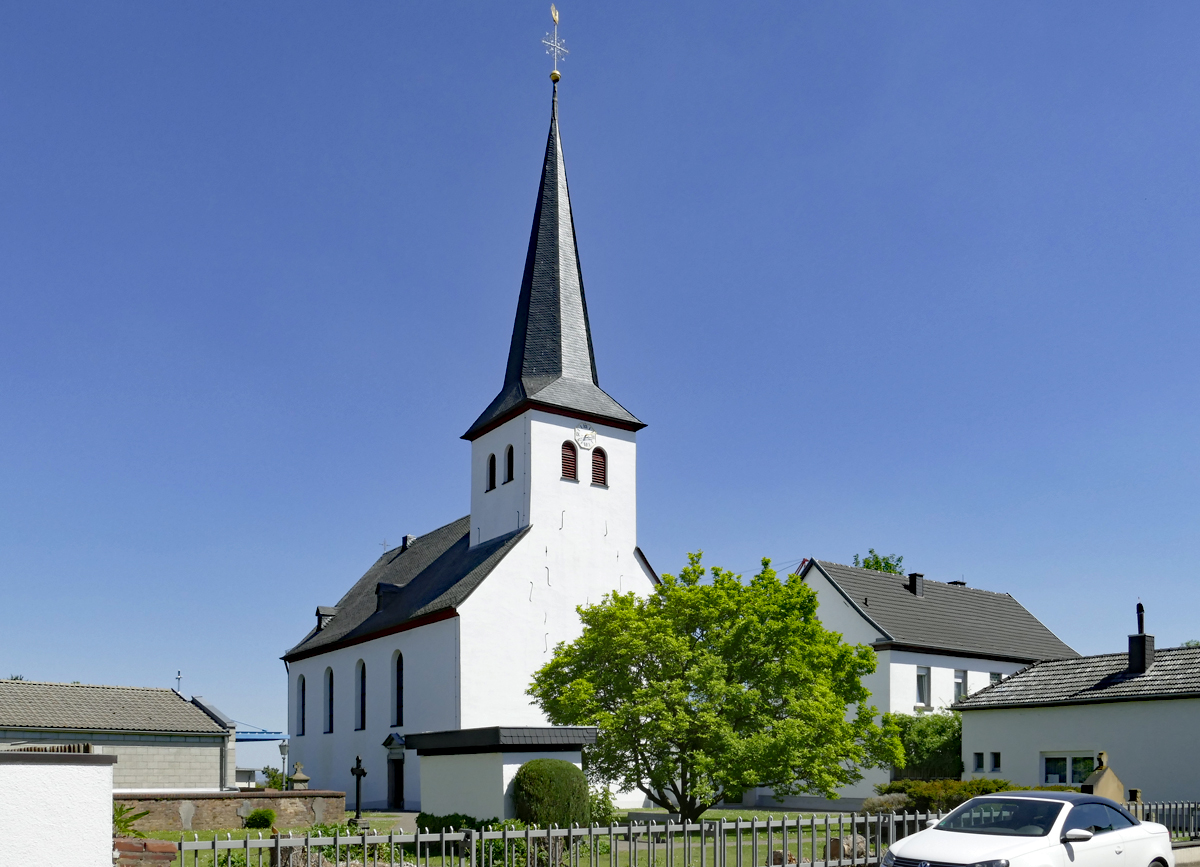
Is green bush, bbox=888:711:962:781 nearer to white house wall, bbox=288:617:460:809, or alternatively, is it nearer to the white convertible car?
white house wall, bbox=288:617:460:809

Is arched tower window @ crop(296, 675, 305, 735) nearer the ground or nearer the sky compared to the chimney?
nearer the ground

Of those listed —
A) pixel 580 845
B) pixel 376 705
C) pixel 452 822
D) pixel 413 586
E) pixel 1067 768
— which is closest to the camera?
pixel 580 845

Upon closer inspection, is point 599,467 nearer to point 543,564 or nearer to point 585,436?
point 585,436

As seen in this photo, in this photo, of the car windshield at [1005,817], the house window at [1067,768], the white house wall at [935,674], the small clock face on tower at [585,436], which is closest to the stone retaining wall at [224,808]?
the small clock face on tower at [585,436]

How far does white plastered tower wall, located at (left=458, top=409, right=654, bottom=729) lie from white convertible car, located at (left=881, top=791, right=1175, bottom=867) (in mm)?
21153

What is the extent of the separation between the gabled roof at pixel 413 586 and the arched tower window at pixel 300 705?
4.10 ft

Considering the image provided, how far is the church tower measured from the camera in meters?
35.5

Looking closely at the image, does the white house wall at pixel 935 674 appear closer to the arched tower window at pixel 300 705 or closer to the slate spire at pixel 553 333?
the slate spire at pixel 553 333

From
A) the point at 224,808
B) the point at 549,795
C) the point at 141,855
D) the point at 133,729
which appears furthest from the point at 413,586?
the point at 141,855

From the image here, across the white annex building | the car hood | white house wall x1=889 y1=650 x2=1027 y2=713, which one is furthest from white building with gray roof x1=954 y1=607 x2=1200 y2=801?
the car hood

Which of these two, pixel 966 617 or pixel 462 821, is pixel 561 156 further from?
pixel 462 821

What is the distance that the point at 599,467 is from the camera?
36875 mm

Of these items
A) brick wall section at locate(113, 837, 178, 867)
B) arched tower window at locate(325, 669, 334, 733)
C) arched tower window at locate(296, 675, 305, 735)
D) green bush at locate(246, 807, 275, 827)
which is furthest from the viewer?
arched tower window at locate(296, 675, 305, 735)

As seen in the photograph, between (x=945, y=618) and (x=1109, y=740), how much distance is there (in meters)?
13.6
